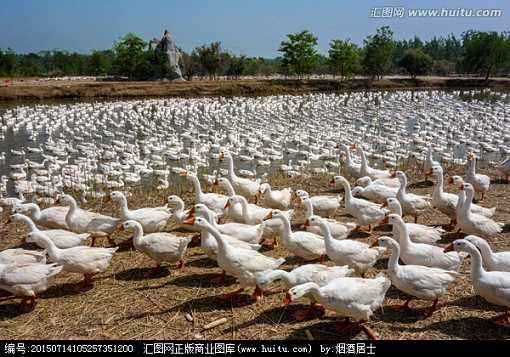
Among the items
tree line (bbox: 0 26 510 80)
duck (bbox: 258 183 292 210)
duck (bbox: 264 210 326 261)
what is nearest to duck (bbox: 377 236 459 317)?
duck (bbox: 264 210 326 261)

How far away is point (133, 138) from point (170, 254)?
1599cm

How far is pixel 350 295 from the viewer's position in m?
5.07

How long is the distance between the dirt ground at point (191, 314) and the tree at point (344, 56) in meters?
58.4

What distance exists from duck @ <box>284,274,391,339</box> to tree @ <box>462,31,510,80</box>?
7047 cm

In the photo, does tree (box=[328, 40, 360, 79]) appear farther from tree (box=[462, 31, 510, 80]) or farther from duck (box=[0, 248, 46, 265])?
duck (box=[0, 248, 46, 265])

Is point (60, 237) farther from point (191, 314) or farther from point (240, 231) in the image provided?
point (240, 231)

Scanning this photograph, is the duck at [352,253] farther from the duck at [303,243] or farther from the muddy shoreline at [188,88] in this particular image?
the muddy shoreline at [188,88]

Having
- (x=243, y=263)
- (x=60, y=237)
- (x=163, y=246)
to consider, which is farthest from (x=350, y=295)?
(x=60, y=237)

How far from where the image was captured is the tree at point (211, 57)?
6725 cm

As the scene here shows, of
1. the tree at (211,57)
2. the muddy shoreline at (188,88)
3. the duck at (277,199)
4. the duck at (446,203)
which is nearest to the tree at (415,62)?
the muddy shoreline at (188,88)

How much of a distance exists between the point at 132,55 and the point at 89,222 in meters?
59.7

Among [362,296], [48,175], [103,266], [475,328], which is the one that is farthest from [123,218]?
[48,175]

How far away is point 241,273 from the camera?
6055 millimetres

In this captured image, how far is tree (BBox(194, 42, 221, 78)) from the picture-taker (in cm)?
6725
